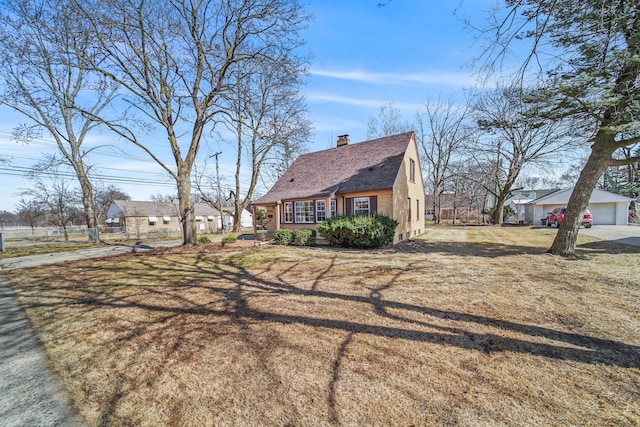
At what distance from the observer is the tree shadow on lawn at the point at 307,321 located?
3180 mm

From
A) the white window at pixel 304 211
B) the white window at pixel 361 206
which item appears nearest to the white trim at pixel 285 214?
the white window at pixel 304 211

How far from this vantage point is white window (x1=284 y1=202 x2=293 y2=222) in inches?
671

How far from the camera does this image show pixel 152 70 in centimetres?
1217

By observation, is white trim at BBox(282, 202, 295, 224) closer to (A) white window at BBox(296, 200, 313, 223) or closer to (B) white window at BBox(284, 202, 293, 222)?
(B) white window at BBox(284, 202, 293, 222)

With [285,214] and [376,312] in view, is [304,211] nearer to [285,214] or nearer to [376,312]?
[285,214]

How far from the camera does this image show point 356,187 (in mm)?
14789

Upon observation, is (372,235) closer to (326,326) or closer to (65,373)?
(326,326)

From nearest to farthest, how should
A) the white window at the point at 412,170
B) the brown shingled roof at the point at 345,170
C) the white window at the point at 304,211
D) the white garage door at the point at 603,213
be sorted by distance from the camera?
the brown shingled roof at the point at 345,170 < the white window at the point at 304,211 < the white window at the point at 412,170 < the white garage door at the point at 603,213

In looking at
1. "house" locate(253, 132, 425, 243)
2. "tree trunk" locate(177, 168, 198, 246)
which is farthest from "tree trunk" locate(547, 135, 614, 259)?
"tree trunk" locate(177, 168, 198, 246)

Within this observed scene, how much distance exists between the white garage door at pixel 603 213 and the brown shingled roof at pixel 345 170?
64.4 feet

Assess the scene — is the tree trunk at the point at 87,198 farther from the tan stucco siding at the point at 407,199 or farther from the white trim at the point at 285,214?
the tan stucco siding at the point at 407,199

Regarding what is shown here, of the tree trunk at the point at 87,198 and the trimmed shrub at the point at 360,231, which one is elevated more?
the tree trunk at the point at 87,198

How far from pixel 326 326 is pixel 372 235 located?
800 centimetres

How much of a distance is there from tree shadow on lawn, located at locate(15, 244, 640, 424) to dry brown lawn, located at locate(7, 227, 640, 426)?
0.03 metres
